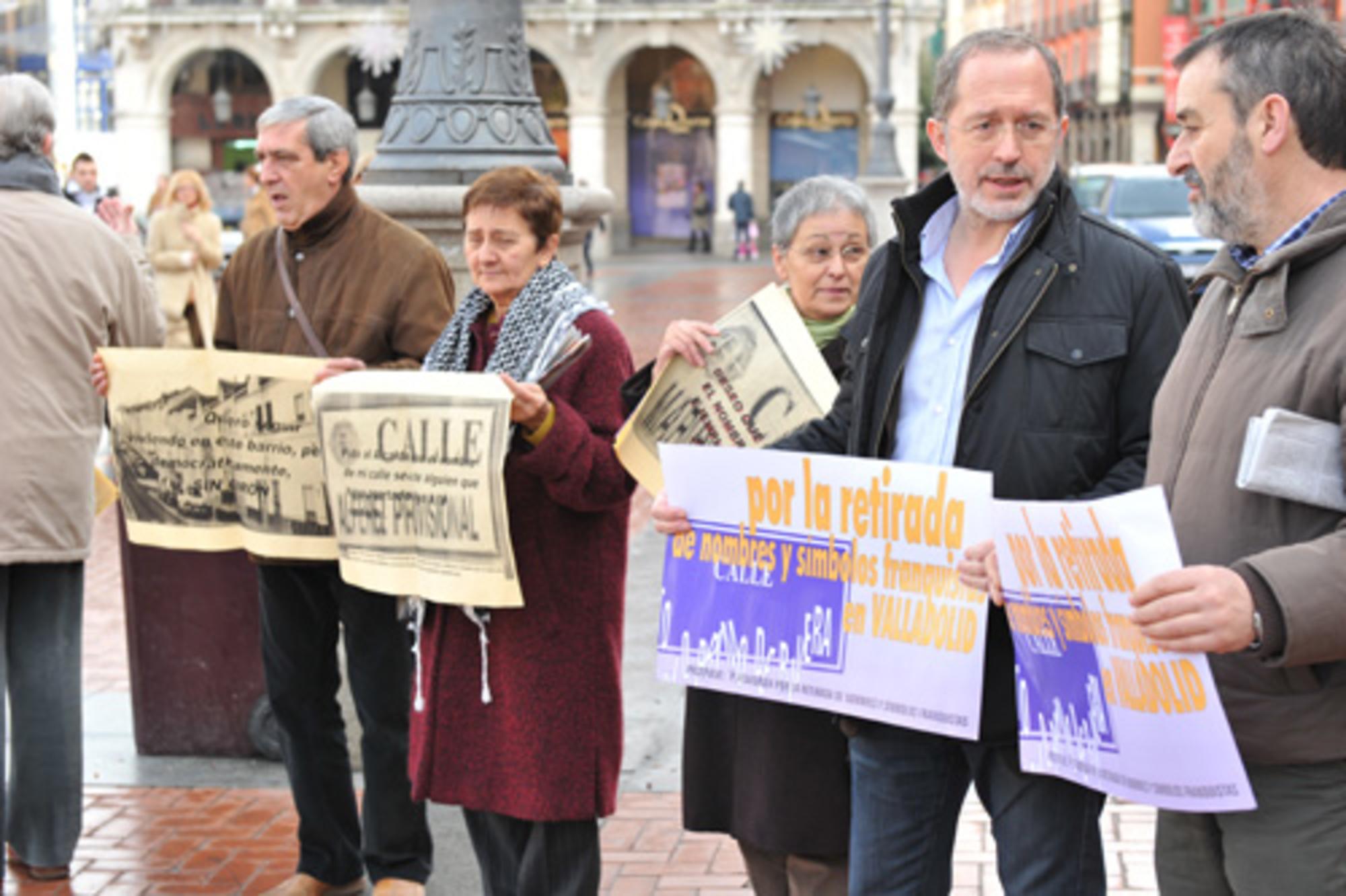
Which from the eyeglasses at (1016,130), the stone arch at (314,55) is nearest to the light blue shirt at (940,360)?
the eyeglasses at (1016,130)

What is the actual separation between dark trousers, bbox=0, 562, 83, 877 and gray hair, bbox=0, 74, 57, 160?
119 cm

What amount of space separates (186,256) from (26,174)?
30.7 ft

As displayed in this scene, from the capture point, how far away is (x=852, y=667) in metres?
3.59

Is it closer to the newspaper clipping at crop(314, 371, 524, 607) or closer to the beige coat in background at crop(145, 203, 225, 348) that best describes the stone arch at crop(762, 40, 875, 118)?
the beige coat in background at crop(145, 203, 225, 348)

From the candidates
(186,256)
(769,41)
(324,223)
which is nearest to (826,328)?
(324,223)

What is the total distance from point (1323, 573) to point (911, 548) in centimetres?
93

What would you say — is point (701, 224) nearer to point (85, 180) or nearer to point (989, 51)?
point (85, 180)

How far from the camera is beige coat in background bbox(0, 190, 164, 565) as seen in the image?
5180 mm

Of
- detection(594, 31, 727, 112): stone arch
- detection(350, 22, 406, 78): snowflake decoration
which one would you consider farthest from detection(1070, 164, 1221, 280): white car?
detection(594, 31, 727, 112): stone arch

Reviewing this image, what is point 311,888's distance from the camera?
5207 millimetres

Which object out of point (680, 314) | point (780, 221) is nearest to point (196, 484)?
point (780, 221)

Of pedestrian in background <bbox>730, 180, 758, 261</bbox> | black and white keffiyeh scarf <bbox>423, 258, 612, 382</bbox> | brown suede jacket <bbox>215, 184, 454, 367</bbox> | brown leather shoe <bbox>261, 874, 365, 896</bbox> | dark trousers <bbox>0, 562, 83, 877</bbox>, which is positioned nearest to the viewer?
black and white keffiyeh scarf <bbox>423, 258, 612, 382</bbox>

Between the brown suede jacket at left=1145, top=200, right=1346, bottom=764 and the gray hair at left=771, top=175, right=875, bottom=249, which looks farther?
the gray hair at left=771, top=175, right=875, bottom=249

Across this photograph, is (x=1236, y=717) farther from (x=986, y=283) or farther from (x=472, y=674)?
(x=472, y=674)
